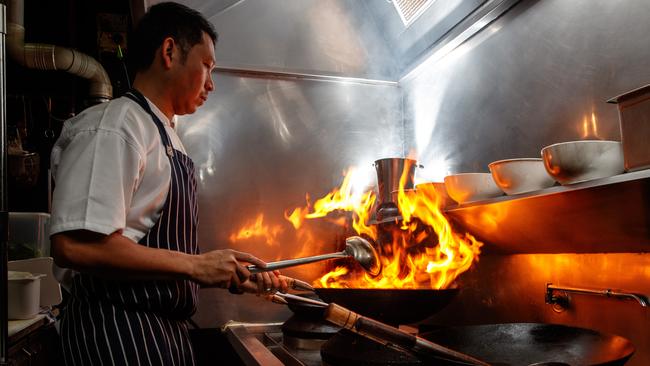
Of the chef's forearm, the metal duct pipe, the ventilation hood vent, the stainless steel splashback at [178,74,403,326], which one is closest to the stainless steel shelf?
the chef's forearm

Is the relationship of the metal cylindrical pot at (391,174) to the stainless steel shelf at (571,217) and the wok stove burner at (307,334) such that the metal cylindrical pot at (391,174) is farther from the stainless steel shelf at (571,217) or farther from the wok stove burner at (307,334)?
the wok stove burner at (307,334)

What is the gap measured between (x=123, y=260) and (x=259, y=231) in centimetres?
179

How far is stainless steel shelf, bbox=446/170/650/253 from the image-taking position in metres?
1.29

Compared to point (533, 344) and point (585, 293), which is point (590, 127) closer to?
point (585, 293)

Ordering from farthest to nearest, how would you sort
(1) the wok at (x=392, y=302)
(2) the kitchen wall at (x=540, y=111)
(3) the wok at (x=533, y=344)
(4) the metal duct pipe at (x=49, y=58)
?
(4) the metal duct pipe at (x=49, y=58), (1) the wok at (x=392, y=302), (2) the kitchen wall at (x=540, y=111), (3) the wok at (x=533, y=344)

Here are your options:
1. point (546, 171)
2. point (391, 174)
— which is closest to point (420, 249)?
point (391, 174)

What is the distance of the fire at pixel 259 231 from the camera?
2893mm

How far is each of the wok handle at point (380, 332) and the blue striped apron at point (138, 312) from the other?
48 centimetres

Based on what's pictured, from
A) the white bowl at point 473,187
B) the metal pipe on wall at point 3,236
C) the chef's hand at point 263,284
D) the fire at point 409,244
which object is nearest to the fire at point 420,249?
the fire at point 409,244

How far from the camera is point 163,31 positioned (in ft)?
4.90

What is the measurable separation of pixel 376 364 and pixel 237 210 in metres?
1.79

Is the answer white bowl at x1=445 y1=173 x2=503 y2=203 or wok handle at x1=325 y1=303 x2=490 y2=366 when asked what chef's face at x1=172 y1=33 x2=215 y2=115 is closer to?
wok handle at x1=325 y1=303 x2=490 y2=366

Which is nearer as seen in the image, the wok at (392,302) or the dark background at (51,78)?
the wok at (392,302)

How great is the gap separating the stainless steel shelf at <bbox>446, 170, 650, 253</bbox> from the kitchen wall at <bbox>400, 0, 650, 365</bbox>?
0.04 meters
